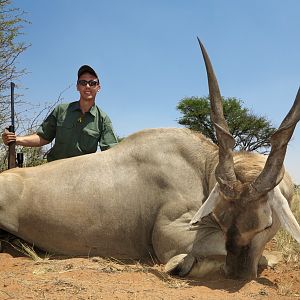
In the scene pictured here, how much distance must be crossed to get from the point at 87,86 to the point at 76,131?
52 centimetres

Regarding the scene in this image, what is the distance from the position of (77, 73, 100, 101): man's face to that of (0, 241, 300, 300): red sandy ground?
224 centimetres

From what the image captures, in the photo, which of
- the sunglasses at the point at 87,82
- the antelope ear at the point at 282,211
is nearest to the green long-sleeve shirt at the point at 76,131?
the sunglasses at the point at 87,82

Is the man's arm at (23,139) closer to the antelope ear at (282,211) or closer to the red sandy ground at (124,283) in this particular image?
the red sandy ground at (124,283)

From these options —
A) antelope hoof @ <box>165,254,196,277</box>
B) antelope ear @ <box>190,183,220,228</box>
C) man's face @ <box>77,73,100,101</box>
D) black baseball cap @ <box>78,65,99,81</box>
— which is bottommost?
antelope hoof @ <box>165,254,196,277</box>

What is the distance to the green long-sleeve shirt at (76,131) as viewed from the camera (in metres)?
5.29

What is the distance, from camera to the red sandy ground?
2.62 m

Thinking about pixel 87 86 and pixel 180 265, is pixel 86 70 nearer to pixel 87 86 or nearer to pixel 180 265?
pixel 87 86

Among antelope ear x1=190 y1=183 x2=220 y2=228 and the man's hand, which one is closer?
antelope ear x1=190 y1=183 x2=220 y2=228

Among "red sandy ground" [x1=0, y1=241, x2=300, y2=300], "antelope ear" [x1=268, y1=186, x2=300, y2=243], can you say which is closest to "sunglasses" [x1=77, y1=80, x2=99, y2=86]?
"red sandy ground" [x1=0, y1=241, x2=300, y2=300]

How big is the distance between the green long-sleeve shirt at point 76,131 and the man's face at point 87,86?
0.13 m

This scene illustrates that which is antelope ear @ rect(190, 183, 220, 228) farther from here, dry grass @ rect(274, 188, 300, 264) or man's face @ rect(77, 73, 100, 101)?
man's face @ rect(77, 73, 100, 101)

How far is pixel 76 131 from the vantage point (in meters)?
5.30

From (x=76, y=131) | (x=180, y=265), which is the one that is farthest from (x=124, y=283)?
(x=76, y=131)

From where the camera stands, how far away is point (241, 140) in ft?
56.4
